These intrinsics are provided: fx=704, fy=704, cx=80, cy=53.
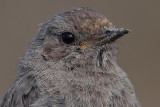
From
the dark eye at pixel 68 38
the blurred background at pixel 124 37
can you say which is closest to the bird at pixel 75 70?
the dark eye at pixel 68 38

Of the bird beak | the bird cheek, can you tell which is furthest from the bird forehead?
the bird cheek

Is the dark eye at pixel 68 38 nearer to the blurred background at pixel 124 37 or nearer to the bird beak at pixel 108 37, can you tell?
the bird beak at pixel 108 37

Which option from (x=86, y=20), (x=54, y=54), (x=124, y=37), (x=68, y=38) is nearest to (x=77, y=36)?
(x=68, y=38)

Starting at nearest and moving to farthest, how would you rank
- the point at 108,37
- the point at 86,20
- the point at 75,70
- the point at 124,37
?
the point at 75,70, the point at 108,37, the point at 86,20, the point at 124,37

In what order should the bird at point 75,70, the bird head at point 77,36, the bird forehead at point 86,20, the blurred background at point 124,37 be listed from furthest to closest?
the blurred background at point 124,37
the bird forehead at point 86,20
the bird head at point 77,36
the bird at point 75,70

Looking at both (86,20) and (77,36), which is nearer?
(77,36)

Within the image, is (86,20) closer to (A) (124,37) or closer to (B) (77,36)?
(B) (77,36)
